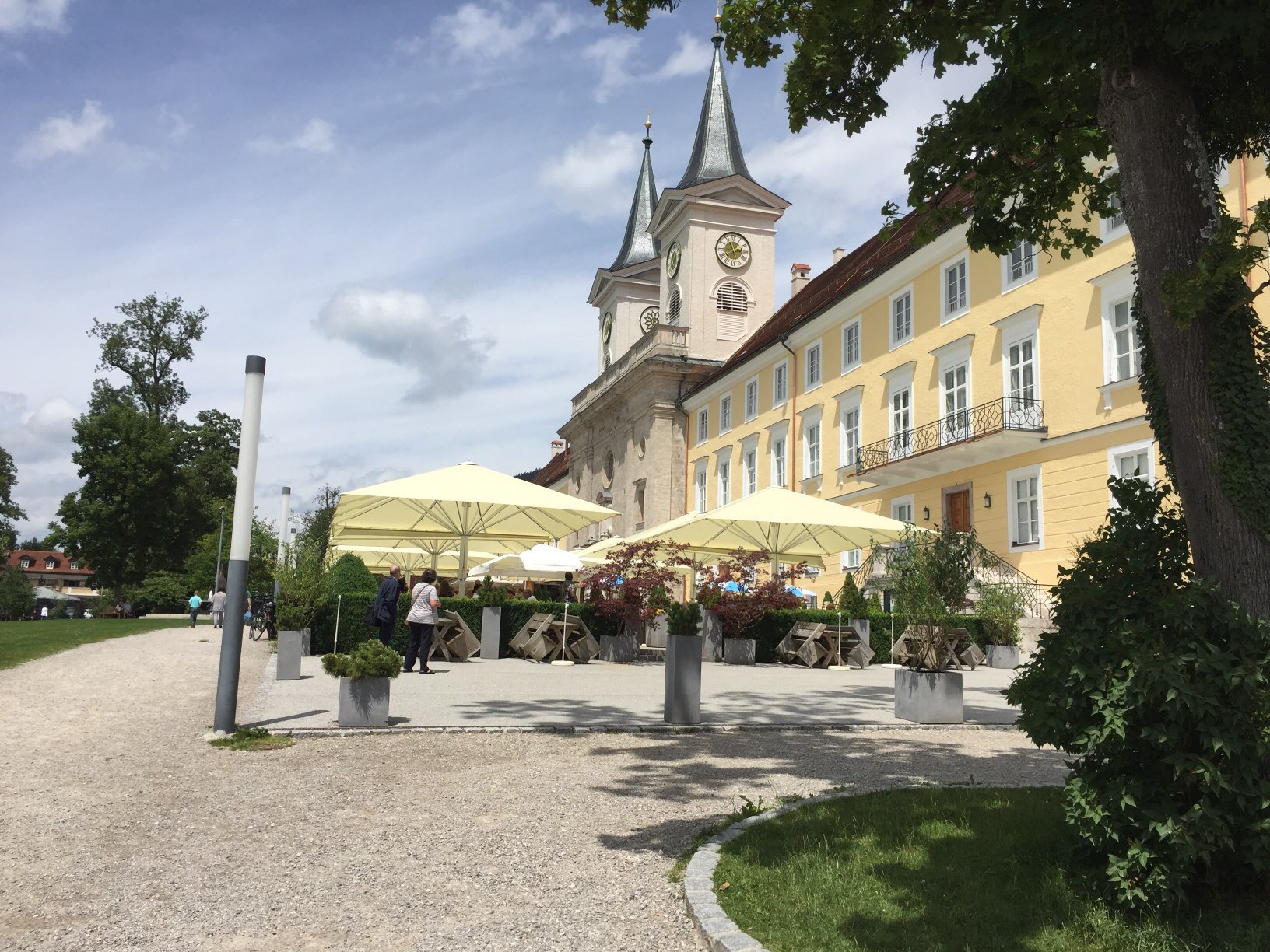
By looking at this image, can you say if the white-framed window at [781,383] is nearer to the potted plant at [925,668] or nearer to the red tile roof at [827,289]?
the red tile roof at [827,289]

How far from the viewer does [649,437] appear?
45219 mm

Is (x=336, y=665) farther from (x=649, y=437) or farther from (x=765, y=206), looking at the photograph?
(x=765, y=206)

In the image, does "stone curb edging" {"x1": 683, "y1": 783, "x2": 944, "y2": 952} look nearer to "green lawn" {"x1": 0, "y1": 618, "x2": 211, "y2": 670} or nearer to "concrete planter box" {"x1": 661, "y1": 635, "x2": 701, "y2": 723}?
"concrete planter box" {"x1": 661, "y1": 635, "x2": 701, "y2": 723}

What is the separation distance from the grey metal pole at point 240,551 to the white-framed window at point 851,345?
2413 centimetres

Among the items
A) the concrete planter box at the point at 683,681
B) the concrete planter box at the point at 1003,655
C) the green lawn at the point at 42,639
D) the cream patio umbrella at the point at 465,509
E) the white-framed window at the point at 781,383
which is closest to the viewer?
the concrete planter box at the point at 683,681

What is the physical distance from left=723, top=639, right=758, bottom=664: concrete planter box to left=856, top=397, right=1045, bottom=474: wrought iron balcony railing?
25.7 feet

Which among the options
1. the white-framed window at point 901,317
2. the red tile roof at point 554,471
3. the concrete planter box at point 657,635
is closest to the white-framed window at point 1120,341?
the white-framed window at point 901,317

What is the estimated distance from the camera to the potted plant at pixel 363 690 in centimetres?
909

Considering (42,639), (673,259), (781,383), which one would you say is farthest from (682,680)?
(673,259)

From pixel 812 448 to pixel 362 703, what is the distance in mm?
25919

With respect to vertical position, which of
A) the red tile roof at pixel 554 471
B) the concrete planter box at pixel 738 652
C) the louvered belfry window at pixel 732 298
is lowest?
the concrete planter box at pixel 738 652

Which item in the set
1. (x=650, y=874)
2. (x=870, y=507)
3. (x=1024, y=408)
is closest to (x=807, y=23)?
(x=650, y=874)

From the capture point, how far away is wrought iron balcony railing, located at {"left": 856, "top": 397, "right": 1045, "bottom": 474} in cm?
2255

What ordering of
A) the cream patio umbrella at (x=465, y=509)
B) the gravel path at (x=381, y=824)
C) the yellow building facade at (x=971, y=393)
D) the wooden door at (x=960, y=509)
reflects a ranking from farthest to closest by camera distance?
the wooden door at (x=960, y=509) < the yellow building facade at (x=971, y=393) < the cream patio umbrella at (x=465, y=509) < the gravel path at (x=381, y=824)
